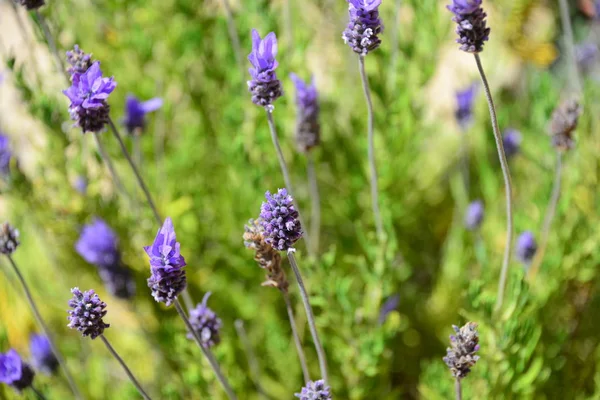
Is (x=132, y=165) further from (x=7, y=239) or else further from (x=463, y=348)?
(x=463, y=348)

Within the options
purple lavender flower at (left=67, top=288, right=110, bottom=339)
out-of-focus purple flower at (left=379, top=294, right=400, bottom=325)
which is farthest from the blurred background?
purple lavender flower at (left=67, top=288, right=110, bottom=339)

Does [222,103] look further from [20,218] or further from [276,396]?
[276,396]

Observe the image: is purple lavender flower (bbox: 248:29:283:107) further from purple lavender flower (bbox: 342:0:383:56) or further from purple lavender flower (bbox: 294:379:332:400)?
purple lavender flower (bbox: 294:379:332:400)

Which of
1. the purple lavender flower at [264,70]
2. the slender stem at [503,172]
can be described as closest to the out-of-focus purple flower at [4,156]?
the purple lavender flower at [264,70]

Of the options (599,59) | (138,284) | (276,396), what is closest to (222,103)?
(138,284)

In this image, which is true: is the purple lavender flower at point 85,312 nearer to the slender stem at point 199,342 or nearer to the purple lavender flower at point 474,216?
the slender stem at point 199,342

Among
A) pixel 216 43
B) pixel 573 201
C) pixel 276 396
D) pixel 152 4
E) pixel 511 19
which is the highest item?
pixel 511 19
